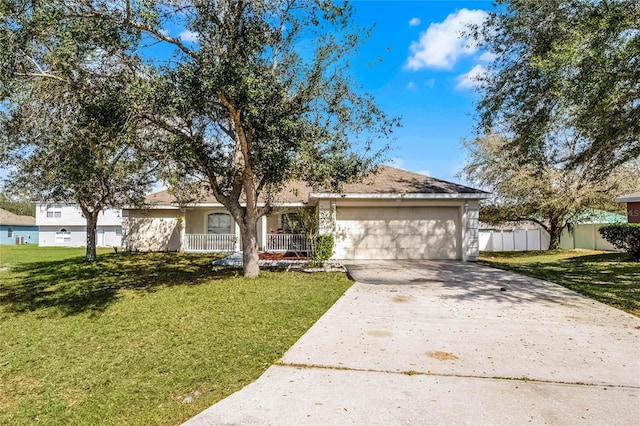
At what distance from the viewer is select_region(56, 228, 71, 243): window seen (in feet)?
132

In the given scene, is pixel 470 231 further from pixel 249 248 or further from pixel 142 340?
pixel 142 340

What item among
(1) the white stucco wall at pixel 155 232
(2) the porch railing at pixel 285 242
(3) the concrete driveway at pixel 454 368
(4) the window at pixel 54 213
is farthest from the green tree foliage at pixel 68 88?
(4) the window at pixel 54 213

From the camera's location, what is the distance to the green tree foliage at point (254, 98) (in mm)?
7688

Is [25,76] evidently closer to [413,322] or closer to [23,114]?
[23,114]

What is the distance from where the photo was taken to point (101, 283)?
1111cm

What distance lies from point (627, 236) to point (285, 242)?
14013 millimetres

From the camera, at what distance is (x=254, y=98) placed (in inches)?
301

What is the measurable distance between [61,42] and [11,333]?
5.11 m

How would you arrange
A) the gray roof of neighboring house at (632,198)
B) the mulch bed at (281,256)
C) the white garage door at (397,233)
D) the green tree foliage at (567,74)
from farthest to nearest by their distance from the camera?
1. the gray roof of neighboring house at (632,198)
2. the mulch bed at (281,256)
3. the white garage door at (397,233)
4. the green tree foliage at (567,74)

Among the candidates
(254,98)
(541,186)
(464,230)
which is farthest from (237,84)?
(541,186)

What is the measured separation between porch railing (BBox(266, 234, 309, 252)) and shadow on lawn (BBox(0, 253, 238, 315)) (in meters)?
3.63

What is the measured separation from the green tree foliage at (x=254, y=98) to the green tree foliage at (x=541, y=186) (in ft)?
39.5

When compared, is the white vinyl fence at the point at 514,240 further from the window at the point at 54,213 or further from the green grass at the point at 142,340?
the window at the point at 54,213

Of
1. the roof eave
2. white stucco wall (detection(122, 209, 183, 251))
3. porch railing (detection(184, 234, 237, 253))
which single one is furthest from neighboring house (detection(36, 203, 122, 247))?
the roof eave
